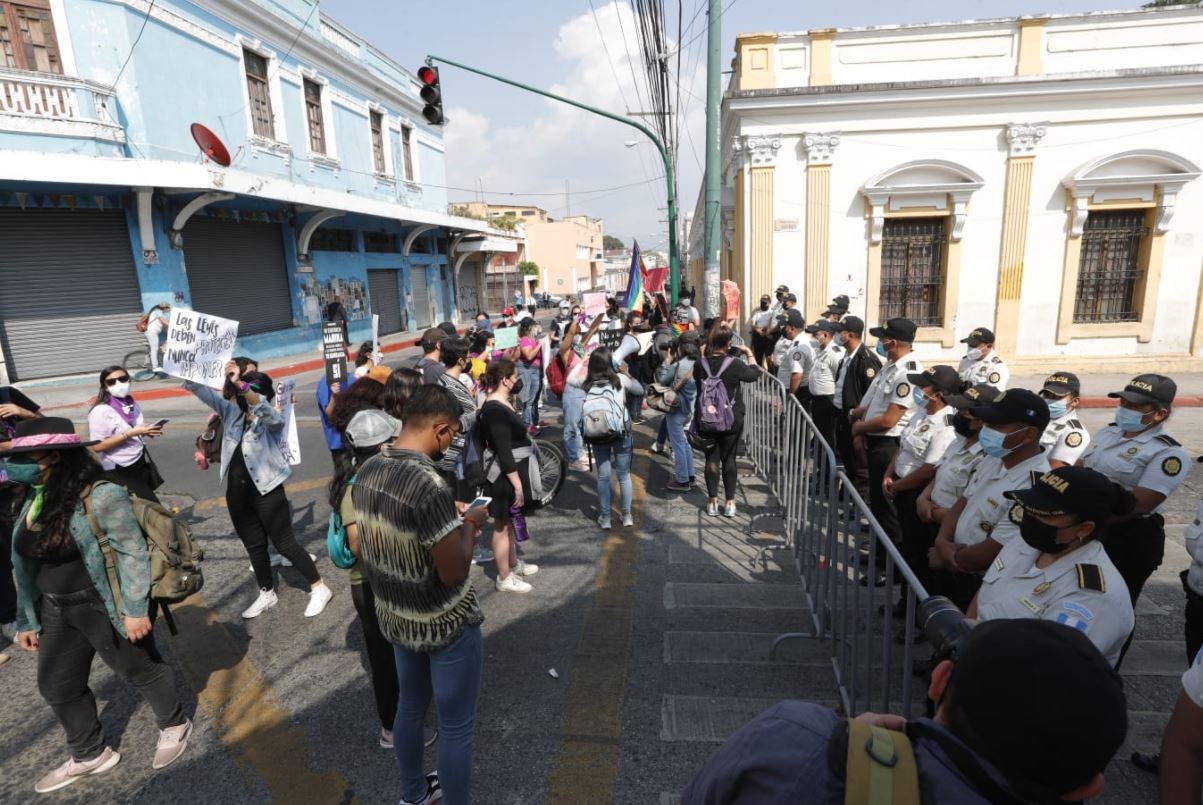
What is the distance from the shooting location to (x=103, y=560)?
2.77 metres

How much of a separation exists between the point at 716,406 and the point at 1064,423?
2.42 meters

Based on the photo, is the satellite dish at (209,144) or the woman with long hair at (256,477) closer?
the woman with long hair at (256,477)

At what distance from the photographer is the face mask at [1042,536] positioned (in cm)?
219

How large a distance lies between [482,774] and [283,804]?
2.72 feet

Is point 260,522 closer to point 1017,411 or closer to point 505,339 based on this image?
point 505,339

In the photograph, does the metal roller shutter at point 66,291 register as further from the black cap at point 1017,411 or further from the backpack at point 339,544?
the black cap at point 1017,411

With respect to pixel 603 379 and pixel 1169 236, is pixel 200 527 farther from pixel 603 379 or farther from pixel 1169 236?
pixel 1169 236

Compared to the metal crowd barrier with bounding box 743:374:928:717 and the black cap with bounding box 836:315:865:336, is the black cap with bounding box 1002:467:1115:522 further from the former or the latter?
the black cap with bounding box 836:315:865:336

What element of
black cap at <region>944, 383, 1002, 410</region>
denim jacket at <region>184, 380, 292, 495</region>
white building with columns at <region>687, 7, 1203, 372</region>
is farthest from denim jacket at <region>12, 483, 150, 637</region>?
white building with columns at <region>687, 7, 1203, 372</region>

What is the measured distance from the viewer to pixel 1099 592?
207 centimetres

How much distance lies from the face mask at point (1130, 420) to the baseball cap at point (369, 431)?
12.1 feet

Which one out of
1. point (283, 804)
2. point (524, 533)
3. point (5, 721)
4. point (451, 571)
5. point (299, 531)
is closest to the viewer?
point (451, 571)

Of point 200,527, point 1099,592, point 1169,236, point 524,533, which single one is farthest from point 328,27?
point 1099,592

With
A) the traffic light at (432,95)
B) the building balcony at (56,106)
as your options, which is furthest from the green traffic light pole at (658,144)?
the building balcony at (56,106)
